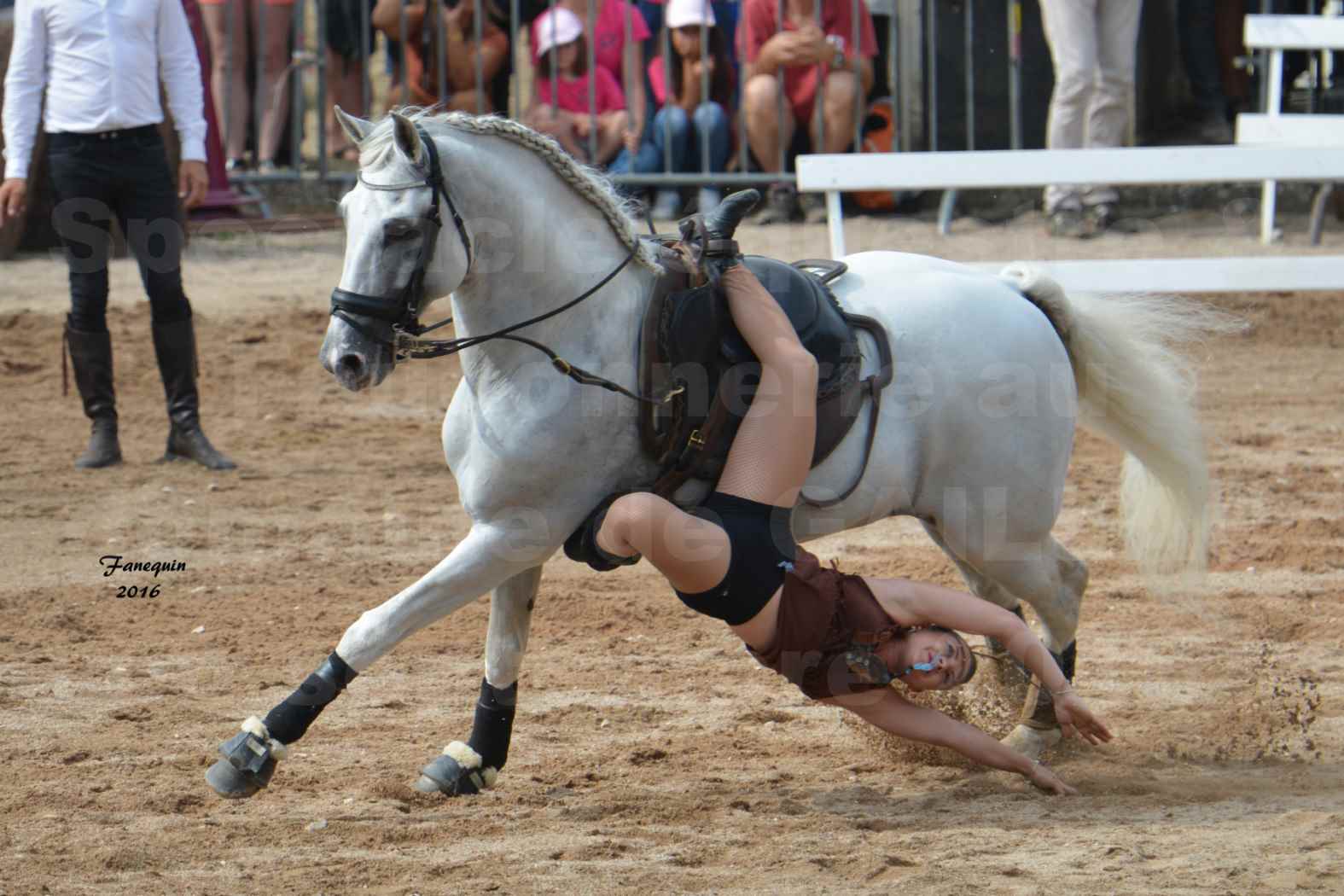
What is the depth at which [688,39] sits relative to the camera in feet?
35.7

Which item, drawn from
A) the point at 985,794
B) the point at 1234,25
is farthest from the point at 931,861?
the point at 1234,25

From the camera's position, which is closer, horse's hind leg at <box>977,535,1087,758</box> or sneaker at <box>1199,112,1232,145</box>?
horse's hind leg at <box>977,535,1087,758</box>

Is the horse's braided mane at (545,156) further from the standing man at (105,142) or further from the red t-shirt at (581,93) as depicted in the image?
the red t-shirt at (581,93)

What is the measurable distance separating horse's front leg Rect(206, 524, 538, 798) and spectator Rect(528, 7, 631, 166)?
23.6 ft

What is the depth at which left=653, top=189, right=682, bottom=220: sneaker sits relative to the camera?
11.0 metres

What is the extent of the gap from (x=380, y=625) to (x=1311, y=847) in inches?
85.4

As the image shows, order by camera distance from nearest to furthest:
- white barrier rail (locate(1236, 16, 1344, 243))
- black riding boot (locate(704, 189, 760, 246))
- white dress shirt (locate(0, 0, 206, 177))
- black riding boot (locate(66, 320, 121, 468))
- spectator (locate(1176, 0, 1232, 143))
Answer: black riding boot (locate(704, 189, 760, 246)) < white dress shirt (locate(0, 0, 206, 177)) < black riding boot (locate(66, 320, 121, 468)) < white barrier rail (locate(1236, 16, 1344, 243)) < spectator (locate(1176, 0, 1232, 143))

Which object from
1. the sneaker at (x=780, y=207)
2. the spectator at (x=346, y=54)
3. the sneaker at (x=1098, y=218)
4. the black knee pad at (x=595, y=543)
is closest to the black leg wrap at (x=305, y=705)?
the black knee pad at (x=595, y=543)

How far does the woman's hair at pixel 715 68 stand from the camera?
35.9 ft

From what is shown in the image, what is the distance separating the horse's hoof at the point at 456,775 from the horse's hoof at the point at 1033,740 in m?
1.51

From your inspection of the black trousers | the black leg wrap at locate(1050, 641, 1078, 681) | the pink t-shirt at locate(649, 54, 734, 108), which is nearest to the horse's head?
the black leg wrap at locate(1050, 641, 1078, 681)

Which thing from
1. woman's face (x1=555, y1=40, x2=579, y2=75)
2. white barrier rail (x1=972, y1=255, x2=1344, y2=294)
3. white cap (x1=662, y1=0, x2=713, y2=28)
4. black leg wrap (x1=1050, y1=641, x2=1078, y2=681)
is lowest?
black leg wrap (x1=1050, y1=641, x2=1078, y2=681)

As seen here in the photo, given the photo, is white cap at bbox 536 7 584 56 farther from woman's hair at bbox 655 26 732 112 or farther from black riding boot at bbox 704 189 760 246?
black riding boot at bbox 704 189 760 246

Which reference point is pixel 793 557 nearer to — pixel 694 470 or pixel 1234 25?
pixel 694 470
